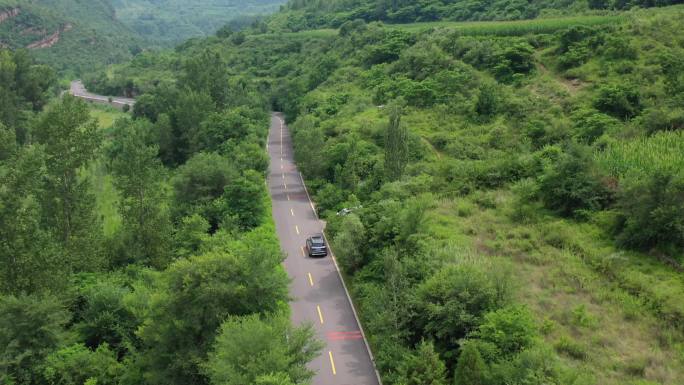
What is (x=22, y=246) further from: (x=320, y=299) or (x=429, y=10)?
(x=429, y=10)

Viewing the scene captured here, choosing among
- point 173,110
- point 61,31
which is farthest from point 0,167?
point 61,31

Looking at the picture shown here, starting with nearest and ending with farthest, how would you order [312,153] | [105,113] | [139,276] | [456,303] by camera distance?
1. [456,303]
2. [139,276]
3. [312,153]
4. [105,113]

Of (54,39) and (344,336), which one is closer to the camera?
(344,336)

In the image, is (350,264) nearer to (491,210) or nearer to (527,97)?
(491,210)

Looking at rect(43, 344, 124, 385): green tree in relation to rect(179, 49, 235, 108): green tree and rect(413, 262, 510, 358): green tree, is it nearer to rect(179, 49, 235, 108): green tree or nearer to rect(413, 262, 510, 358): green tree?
rect(413, 262, 510, 358): green tree

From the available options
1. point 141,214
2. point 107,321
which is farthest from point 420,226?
point 141,214

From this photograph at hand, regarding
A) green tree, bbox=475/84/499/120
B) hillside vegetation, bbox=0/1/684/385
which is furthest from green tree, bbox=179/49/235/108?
green tree, bbox=475/84/499/120

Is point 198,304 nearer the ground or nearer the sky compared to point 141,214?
nearer the sky
